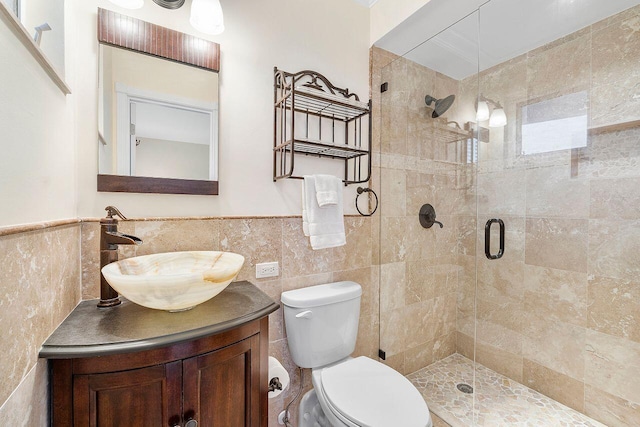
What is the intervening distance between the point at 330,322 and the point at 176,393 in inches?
30.8

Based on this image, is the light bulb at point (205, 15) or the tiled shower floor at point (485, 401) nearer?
the light bulb at point (205, 15)

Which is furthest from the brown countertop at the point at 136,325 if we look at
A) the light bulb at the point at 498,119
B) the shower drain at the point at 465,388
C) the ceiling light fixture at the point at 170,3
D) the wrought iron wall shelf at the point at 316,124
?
the light bulb at the point at 498,119

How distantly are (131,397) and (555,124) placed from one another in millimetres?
2478

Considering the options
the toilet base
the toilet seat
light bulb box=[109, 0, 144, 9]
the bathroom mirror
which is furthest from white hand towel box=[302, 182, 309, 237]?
light bulb box=[109, 0, 144, 9]

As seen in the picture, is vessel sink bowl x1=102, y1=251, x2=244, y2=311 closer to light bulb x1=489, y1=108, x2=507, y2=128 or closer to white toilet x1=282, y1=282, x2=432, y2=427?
white toilet x1=282, y1=282, x2=432, y2=427

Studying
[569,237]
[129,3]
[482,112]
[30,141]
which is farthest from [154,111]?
[569,237]

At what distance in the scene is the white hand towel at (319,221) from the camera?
55.4 inches

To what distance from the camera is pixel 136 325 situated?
832mm

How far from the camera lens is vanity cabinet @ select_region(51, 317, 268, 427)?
70 centimetres

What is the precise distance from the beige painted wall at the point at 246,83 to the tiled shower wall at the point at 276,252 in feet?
0.21

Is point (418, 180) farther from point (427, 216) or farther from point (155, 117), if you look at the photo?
point (155, 117)

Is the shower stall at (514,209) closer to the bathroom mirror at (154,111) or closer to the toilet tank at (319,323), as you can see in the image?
the toilet tank at (319,323)

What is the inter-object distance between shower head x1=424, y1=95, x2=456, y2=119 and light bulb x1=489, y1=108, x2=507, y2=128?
334 mm

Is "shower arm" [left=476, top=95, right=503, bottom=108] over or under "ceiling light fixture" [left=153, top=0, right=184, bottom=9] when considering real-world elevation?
under
